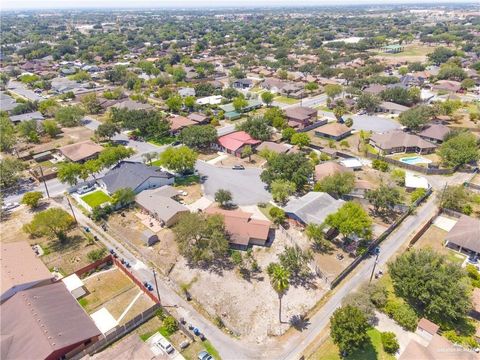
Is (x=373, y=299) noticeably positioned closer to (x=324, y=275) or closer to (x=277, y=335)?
(x=324, y=275)

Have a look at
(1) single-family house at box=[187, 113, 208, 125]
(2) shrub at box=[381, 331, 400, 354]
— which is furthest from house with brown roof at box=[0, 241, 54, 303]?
(1) single-family house at box=[187, 113, 208, 125]

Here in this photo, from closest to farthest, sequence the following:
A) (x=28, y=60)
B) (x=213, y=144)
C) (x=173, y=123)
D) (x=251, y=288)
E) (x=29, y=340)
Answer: (x=29, y=340)
(x=251, y=288)
(x=213, y=144)
(x=173, y=123)
(x=28, y=60)

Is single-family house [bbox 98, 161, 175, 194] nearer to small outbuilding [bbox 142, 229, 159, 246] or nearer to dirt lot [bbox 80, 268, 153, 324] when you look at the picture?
small outbuilding [bbox 142, 229, 159, 246]

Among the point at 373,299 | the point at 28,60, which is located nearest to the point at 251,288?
the point at 373,299

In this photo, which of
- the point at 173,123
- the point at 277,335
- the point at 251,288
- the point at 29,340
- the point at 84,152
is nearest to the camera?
the point at 29,340

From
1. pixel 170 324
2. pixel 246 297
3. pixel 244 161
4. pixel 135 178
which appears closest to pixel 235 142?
pixel 244 161

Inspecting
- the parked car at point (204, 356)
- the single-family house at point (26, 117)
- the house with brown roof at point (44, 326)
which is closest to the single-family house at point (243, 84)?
the single-family house at point (26, 117)
